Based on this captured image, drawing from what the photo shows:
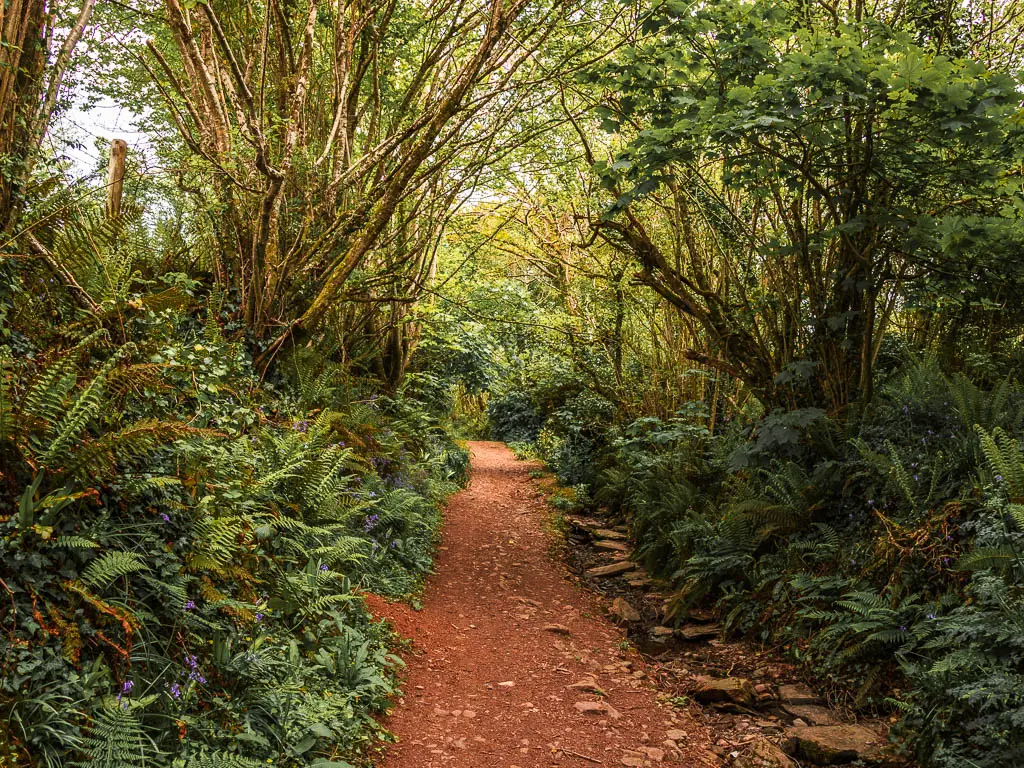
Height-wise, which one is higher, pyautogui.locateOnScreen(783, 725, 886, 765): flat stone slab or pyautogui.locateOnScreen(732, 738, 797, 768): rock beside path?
pyautogui.locateOnScreen(783, 725, 886, 765): flat stone slab

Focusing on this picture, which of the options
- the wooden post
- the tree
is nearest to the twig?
the tree

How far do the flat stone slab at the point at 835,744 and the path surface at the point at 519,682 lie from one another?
1.73 feet

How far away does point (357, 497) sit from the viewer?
6.30 meters

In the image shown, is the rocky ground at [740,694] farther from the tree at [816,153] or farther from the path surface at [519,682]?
the tree at [816,153]

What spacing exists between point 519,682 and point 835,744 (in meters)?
2.26

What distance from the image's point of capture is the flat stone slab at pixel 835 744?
358cm

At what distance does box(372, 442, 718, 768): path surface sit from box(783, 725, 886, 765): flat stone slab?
0.53 m

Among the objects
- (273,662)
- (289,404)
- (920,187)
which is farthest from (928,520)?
(289,404)

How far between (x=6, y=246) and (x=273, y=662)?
115 inches

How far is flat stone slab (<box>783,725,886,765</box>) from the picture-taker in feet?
11.8

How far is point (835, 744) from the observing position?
367 cm

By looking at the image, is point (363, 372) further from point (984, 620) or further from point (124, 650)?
point (984, 620)

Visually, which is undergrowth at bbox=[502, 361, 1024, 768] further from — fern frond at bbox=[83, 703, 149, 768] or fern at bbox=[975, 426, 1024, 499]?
fern frond at bbox=[83, 703, 149, 768]

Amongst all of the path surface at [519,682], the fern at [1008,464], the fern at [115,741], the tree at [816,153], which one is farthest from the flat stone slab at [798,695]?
the fern at [115,741]
